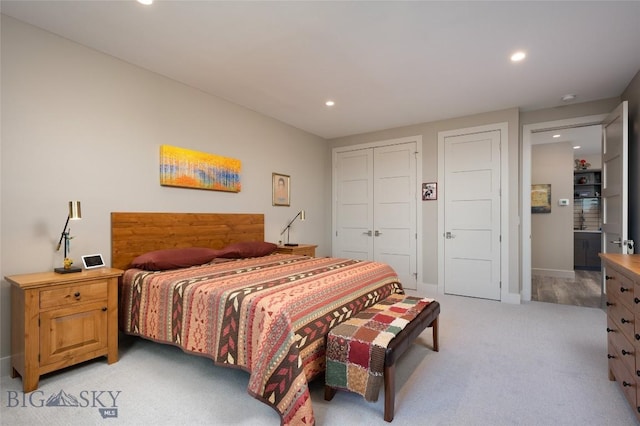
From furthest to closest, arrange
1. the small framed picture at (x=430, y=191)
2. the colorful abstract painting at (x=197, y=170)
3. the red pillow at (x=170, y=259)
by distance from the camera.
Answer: the small framed picture at (x=430, y=191)
the colorful abstract painting at (x=197, y=170)
the red pillow at (x=170, y=259)

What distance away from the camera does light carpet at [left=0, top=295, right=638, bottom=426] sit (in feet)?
5.85

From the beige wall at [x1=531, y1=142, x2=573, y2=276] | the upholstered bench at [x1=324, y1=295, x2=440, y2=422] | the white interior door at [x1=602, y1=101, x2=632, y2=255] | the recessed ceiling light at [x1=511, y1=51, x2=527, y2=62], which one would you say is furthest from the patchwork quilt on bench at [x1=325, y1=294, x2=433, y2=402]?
the beige wall at [x1=531, y1=142, x2=573, y2=276]

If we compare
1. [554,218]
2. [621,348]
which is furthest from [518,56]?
[554,218]

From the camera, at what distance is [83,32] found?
250 centimetres

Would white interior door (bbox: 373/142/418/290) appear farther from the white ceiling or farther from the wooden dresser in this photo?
the wooden dresser

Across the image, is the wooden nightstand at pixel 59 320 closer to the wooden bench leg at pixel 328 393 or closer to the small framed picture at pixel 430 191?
the wooden bench leg at pixel 328 393

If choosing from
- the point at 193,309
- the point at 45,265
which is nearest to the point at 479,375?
the point at 193,309

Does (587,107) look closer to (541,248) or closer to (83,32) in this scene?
(541,248)

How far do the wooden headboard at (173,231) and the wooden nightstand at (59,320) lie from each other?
446 millimetres

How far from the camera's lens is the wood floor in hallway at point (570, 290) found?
14.1 ft

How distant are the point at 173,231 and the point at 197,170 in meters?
0.74

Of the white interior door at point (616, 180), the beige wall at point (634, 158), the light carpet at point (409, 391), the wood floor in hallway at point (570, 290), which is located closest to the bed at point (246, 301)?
the light carpet at point (409, 391)

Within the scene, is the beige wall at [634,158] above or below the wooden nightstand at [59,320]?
above

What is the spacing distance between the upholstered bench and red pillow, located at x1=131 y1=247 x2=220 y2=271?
167 centimetres
